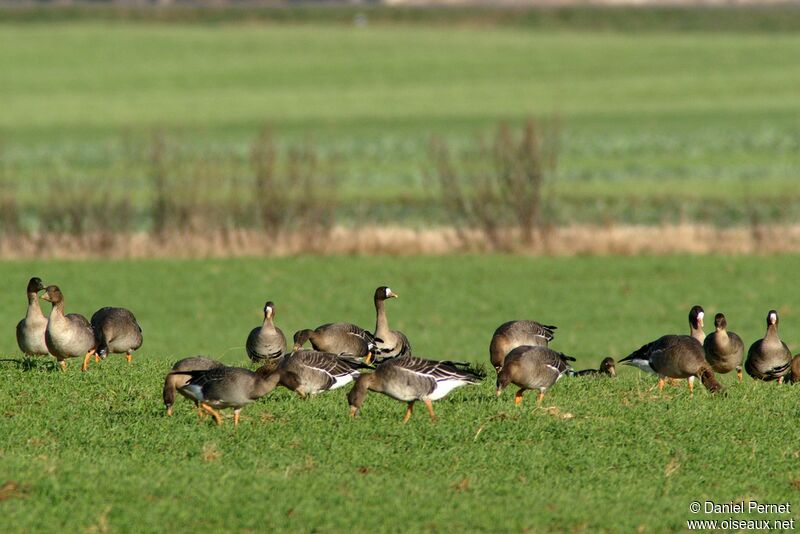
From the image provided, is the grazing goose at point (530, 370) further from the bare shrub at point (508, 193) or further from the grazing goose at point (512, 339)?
the bare shrub at point (508, 193)

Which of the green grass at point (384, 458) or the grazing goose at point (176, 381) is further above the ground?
the grazing goose at point (176, 381)

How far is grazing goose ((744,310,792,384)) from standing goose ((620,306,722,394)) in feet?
4.93

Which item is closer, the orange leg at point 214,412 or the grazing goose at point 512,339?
the orange leg at point 214,412

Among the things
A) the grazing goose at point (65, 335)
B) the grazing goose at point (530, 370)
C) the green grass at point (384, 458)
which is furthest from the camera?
the grazing goose at point (65, 335)

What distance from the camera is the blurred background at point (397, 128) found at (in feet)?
151

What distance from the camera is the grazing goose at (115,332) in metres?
19.1

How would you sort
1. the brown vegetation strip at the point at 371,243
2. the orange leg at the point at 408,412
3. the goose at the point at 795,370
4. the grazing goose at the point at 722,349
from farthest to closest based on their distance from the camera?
the brown vegetation strip at the point at 371,243
the goose at the point at 795,370
the grazing goose at the point at 722,349
the orange leg at the point at 408,412

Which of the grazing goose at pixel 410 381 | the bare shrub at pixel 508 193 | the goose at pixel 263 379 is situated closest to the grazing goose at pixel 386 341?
the goose at pixel 263 379

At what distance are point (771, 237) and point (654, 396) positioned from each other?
100 feet

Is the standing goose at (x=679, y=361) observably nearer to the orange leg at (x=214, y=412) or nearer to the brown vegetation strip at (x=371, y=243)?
the orange leg at (x=214, y=412)

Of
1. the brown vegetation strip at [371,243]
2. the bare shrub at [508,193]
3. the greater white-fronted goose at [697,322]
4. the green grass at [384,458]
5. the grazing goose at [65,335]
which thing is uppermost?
the bare shrub at [508,193]

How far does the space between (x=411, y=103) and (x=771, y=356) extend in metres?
84.9

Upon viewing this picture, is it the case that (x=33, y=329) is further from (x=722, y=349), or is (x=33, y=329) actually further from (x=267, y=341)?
(x=722, y=349)

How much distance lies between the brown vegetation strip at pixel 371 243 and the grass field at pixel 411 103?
2.30 m
